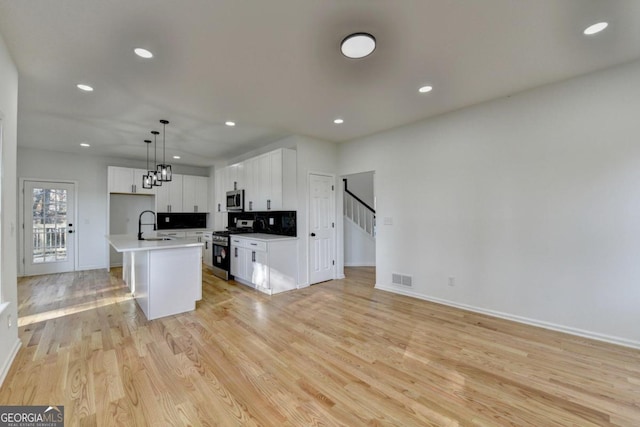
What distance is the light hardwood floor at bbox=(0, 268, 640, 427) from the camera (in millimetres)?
1760

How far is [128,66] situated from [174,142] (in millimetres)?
2875

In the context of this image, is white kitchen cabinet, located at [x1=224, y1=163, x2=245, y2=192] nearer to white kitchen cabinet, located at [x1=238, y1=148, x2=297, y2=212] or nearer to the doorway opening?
white kitchen cabinet, located at [x1=238, y1=148, x2=297, y2=212]

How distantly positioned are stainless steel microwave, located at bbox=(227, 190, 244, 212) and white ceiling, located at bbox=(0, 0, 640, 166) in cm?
205

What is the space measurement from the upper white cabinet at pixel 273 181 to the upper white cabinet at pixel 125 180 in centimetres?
315

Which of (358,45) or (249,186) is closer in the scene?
(358,45)

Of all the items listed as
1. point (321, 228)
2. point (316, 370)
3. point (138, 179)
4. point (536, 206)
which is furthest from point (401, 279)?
point (138, 179)

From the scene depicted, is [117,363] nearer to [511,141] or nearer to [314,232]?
[314,232]

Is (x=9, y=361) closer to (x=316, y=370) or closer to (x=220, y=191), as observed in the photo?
(x=316, y=370)

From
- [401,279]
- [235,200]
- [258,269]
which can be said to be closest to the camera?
[401,279]

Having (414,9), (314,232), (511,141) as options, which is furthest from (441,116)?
(314,232)

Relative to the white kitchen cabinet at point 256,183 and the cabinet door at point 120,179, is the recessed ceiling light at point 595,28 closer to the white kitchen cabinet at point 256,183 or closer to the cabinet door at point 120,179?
the white kitchen cabinet at point 256,183

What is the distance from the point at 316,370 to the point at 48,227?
6.97m

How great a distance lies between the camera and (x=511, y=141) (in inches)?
129

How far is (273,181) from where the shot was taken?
5023mm
